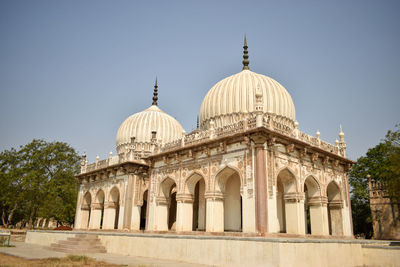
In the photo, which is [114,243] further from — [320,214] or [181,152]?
[320,214]

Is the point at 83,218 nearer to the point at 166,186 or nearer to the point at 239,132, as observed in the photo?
the point at 166,186

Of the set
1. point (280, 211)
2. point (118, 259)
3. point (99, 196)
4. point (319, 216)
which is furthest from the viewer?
point (99, 196)

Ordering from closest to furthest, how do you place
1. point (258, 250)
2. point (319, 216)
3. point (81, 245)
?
point (258, 250), point (81, 245), point (319, 216)

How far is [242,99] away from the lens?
66.9ft

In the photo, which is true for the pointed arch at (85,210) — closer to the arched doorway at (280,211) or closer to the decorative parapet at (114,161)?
the decorative parapet at (114,161)

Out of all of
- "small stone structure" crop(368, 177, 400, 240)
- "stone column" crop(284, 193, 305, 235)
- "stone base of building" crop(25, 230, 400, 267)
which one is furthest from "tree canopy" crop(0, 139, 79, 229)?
"small stone structure" crop(368, 177, 400, 240)

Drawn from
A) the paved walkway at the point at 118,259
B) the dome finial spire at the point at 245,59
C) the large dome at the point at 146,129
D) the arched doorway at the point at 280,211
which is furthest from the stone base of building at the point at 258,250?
the dome finial spire at the point at 245,59

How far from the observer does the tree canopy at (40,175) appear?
1288 inches

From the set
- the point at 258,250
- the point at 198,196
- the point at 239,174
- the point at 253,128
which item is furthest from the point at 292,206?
the point at 258,250

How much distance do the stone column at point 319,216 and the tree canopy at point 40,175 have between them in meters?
24.8

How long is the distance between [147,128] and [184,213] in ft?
38.3

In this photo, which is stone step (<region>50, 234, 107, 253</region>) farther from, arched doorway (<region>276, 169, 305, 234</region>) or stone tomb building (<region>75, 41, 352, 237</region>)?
arched doorway (<region>276, 169, 305, 234</region>)

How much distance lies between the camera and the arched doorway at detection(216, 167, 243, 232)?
671 inches

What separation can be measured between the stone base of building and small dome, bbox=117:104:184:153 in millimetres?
13250
